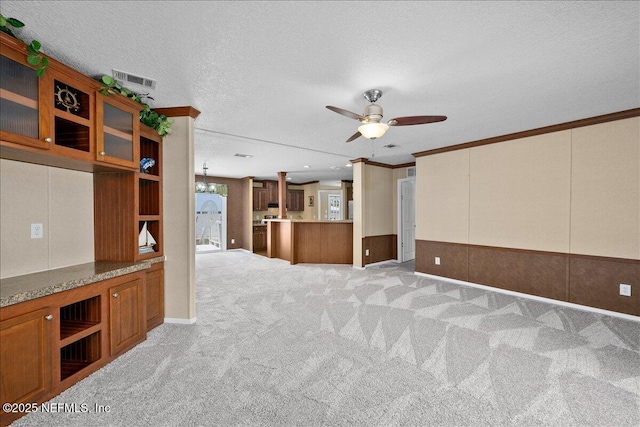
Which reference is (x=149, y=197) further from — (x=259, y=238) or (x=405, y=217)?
(x=259, y=238)

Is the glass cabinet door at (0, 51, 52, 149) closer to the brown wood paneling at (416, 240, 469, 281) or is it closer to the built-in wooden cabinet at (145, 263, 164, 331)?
the built-in wooden cabinet at (145, 263, 164, 331)

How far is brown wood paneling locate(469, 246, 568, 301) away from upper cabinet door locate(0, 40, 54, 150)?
5.57m

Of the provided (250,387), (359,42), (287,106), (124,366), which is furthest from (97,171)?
(359,42)

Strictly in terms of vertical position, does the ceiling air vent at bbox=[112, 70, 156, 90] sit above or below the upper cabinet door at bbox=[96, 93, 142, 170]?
above

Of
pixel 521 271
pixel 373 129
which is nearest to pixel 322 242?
pixel 521 271

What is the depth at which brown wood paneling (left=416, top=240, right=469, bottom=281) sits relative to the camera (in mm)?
4879

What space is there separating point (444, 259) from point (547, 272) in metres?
1.56

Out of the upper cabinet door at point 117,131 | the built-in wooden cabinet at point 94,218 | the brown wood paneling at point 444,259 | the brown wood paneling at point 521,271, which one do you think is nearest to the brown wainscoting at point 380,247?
the brown wood paneling at point 444,259

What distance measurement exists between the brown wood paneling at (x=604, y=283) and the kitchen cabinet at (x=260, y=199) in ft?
25.8

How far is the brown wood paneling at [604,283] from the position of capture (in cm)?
326

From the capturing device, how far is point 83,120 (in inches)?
83.5

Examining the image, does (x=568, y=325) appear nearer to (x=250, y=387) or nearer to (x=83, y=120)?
(x=250, y=387)

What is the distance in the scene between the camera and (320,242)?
22.2ft

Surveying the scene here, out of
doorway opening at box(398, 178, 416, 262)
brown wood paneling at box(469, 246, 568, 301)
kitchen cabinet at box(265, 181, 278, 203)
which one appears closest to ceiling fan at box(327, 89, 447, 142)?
brown wood paneling at box(469, 246, 568, 301)
